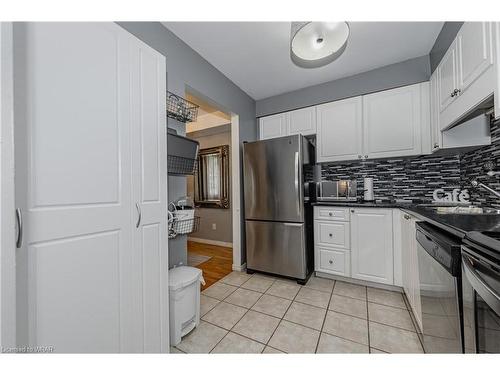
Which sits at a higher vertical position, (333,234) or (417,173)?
(417,173)

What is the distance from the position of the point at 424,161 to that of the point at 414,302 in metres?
1.58

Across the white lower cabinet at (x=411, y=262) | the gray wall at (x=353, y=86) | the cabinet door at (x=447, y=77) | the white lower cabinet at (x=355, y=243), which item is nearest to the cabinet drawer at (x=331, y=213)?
the white lower cabinet at (x=355, y=243)

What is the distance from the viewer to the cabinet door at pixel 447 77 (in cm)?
150

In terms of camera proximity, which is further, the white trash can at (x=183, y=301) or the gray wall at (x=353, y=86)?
the gray wall at (x=353, y=86)

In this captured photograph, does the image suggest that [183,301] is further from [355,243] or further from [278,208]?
[355,243]

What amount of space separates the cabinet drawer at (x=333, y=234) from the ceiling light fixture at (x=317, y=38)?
1654 mm

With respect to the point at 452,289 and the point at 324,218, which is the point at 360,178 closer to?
the point at 324,218

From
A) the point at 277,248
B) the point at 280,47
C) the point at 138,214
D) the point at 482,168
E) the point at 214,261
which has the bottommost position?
the point at 214,261

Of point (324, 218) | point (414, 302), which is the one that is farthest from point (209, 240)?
point (414, 302)

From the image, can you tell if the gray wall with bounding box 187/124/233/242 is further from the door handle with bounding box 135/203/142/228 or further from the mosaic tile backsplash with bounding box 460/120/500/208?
the mosaic tile backsplash with bounding box 460/120/500/208

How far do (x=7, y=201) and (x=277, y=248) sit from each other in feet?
6.99

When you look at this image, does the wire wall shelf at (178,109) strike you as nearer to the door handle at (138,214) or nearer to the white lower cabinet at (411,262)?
the door handle at (138,214)

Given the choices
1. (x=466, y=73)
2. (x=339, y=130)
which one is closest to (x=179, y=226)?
(x=339, y=130)

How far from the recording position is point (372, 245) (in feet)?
6.78
